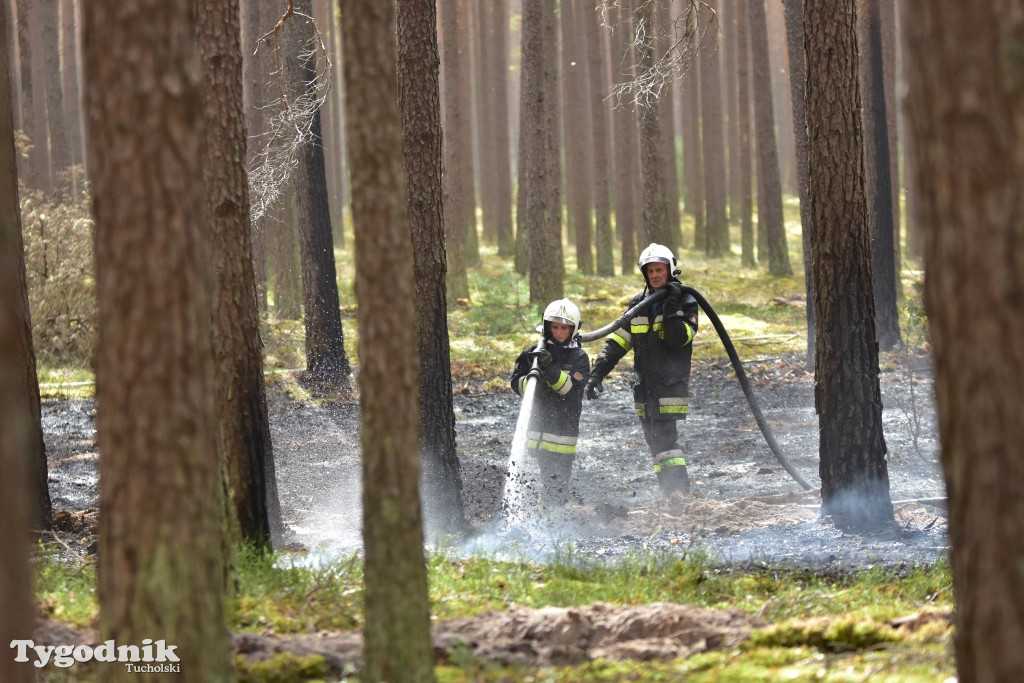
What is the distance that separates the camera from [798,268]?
85.9 ft

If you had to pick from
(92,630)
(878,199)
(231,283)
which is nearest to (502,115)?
(878,199)

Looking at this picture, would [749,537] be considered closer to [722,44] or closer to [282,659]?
[282,659]

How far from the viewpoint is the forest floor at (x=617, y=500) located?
178 inches

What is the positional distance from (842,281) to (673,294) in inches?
65.5

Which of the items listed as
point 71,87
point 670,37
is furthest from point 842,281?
point 71,87

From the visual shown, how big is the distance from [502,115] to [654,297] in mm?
18708

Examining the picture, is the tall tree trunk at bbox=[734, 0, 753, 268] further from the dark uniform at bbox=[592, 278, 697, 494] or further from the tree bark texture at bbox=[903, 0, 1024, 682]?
the tree bark texture at bbox=[903, 0, 1024, 682]

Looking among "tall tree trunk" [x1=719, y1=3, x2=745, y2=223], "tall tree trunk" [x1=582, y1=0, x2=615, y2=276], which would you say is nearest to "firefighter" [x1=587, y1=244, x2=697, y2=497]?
"tall tree trunk" [x1=582, y1=0, x2=615, y2=276]

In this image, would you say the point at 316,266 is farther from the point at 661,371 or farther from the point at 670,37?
the point at 661,371

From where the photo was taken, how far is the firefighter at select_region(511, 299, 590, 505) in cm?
816

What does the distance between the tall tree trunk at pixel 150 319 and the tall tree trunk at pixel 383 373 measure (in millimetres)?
588

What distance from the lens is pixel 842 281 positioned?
6.93 meters

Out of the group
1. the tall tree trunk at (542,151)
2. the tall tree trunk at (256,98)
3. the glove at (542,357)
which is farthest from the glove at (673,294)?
the tall tree trunk at (256,98)

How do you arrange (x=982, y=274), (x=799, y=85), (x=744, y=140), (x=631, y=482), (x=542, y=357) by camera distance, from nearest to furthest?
1. (x=982, y=274)
2. (x=542, y=357)
3. (x=631, y=482)
4. (x=799, y=85)
5. (x=744, y=140)
